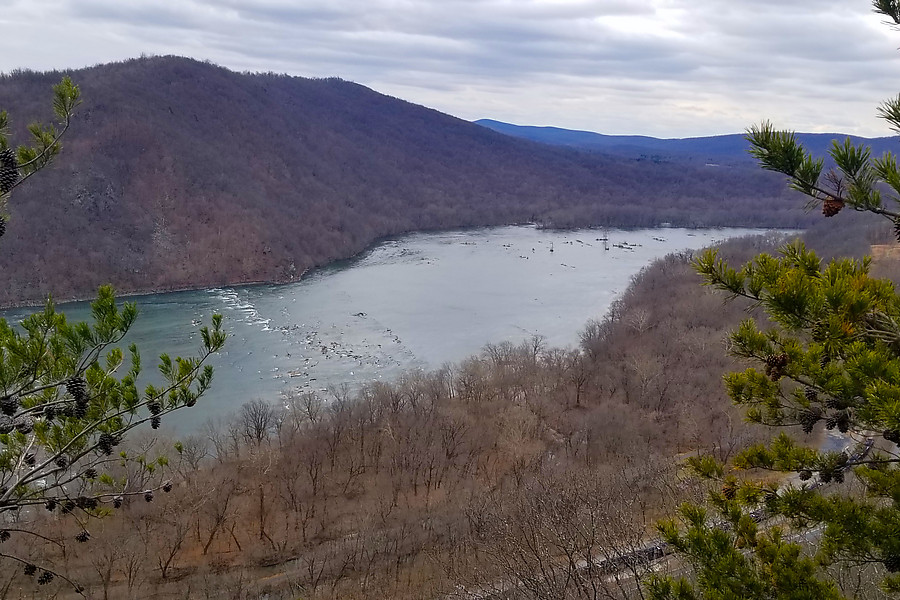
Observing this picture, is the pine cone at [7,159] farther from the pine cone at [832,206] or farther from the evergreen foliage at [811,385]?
the pine cone at [832,206]

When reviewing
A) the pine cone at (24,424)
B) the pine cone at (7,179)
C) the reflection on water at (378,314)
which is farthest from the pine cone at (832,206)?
the reflection on water at (378,314)

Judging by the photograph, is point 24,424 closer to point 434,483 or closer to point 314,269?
point 434,483

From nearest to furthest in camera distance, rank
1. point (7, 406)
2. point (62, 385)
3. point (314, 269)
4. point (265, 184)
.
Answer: point (7, 406), point (62, 385), point (314, 269), point (265, 184)

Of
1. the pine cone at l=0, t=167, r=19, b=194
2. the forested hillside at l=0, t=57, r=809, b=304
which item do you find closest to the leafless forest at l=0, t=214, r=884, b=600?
the pine cone at l=0, t=167, r=19, b=194

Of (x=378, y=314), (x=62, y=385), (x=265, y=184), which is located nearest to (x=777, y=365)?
(x=62, y=385)

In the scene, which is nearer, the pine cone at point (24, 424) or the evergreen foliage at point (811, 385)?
the evergreen foliage at point (811, 385)

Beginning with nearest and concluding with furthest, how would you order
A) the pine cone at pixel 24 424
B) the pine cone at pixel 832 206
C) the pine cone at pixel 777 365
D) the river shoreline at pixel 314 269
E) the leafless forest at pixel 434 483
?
the pine cone at pixel 832 206
the pine cone at pixel 777 365
the pine cone at pixel 24 424
the leafless forest at pixel 434 483
the river shoreline at pixel 314 269

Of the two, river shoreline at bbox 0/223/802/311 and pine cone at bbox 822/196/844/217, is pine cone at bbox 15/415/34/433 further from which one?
river shoreline at bbox 0/223/802/311
